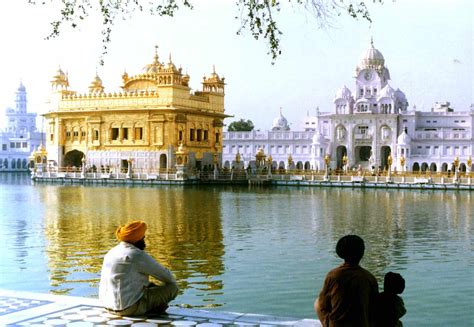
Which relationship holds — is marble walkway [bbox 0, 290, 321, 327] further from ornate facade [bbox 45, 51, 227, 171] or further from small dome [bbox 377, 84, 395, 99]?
small dome [bbox 377, 84, 395, 99]

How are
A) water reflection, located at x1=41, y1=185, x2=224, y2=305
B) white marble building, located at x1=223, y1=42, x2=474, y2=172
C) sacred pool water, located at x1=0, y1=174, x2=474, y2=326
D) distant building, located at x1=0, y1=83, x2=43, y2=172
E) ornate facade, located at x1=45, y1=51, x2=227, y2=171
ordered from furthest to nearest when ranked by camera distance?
distant building, located at x1=0, y1=83, x2=43, y2=172, white marble building, located at x1=223, y1=42, x2=474, y2=172, ornate facade, located at x1=45, y1=51, x2=227, y2=171, water reflection, located at x1=41, y1=185, x2=224, y2=305, sacred pool water, located at x1=0, y1=174, x2=474, y2=326

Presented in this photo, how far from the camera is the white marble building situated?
6178 centimetres

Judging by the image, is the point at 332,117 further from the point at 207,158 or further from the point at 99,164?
the point at 99,164

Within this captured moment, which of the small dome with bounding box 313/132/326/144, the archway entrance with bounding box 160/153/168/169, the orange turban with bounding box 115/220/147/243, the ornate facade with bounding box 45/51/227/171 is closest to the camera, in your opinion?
the orange turban with bounding box 115/220/147/243

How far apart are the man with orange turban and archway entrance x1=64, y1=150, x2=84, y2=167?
48.3m

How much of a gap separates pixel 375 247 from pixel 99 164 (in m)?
39.0

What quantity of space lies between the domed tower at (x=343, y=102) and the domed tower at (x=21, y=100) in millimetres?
73076

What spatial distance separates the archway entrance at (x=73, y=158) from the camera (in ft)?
176

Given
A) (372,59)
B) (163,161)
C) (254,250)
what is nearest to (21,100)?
(372,59)

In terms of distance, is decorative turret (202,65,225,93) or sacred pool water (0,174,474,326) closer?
sacred pool water (0,174,474,326)

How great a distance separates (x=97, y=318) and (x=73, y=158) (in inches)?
1939

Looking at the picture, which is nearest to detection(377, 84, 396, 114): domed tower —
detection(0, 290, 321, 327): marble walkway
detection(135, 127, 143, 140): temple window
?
detection(135, 127, 143, 140): temple window

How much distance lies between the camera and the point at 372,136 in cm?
6544

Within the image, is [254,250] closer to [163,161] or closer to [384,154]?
[163,161]
